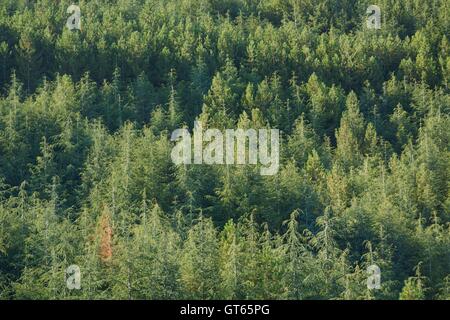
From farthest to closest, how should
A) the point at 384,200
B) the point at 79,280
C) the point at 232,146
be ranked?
the point at 232,146 < the point at 384,200 < the point at 79,280

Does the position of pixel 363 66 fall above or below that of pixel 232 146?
above

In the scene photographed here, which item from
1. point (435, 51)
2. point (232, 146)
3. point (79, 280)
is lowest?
point (79, 280)

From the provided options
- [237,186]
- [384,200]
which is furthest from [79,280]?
[384,200]

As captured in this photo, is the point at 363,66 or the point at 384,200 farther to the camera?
the point at 363,66

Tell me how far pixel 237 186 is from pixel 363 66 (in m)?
32.2

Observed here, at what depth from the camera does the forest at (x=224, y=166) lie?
36844 millimetres

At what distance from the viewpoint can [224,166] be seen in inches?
2105

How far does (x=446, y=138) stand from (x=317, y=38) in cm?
2478

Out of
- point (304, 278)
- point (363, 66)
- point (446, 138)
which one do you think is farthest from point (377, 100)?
point (304, 278)

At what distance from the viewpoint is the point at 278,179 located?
52.3 metres

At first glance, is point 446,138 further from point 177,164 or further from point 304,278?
point 304,278

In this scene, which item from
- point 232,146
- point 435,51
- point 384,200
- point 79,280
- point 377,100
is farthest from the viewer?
point 435,51

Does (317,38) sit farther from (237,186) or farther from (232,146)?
(237,186)

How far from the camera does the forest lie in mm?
36844
